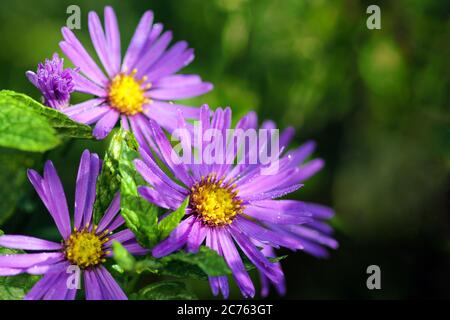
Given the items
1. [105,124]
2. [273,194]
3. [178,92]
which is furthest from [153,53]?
[273,194]

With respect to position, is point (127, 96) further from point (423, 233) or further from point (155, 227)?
point (423, 233)

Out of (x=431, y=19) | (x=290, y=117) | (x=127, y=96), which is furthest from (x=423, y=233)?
(x=127, y=96)

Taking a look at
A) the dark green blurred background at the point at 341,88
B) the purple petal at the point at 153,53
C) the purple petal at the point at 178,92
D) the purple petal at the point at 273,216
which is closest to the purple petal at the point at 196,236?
the purple petal at the point at 273,216

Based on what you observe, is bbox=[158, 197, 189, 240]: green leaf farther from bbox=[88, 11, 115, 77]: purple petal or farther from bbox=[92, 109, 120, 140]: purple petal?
bbox=[88, 11, 115, 77]: purple petal

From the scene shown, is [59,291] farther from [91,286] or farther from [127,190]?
[127,190]

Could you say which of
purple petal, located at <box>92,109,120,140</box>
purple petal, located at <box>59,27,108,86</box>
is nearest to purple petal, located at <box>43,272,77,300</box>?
purple petal, located at <box>92,109,120,140</box>
